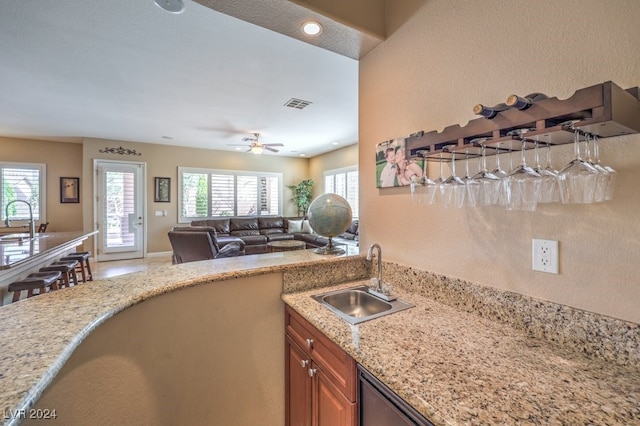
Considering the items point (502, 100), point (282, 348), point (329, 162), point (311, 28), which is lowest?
point (282, 348)

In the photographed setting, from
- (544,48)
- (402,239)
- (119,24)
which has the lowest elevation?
(402,239)

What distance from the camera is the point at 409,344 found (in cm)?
97

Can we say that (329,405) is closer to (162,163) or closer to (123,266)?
(123,266)

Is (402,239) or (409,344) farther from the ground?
(402,239)

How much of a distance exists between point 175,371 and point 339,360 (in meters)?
0.77

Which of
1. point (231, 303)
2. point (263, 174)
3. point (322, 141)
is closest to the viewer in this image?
point (231, 303)

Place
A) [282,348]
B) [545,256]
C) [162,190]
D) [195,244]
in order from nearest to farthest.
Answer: [545,256] → [282,348] → [195,244] → [162,190]

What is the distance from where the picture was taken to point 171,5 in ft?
6.20

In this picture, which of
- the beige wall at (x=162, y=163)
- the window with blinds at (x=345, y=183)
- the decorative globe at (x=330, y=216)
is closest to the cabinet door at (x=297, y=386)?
the decorative globe at (x=330, y=216)

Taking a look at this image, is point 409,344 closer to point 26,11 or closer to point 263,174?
point 26,11

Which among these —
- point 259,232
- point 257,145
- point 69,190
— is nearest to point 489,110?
point 257,145

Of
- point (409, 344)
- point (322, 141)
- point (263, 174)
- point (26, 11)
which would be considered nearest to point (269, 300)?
point (409, 344)

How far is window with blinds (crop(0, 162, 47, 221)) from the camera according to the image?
5.48 m

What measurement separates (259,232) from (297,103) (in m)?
3.87
